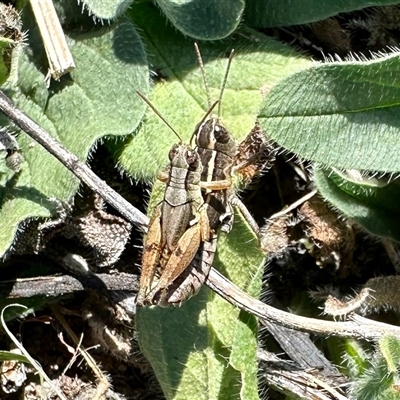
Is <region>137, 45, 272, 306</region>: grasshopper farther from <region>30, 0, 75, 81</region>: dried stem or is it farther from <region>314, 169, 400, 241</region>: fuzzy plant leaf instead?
<region>30, 0, 75, 81</region>: dried stem

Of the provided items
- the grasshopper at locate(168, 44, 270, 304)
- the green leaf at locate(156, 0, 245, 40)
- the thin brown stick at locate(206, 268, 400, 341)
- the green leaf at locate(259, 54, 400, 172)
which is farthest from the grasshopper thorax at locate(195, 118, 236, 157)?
the thin brown stick at locate(206, 268, 400, 341)

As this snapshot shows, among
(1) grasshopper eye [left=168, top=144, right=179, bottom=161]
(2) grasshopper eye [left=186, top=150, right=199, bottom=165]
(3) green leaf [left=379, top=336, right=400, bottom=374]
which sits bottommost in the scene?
(3) green leaf [left=379, top=336, right=400, bottom=374]

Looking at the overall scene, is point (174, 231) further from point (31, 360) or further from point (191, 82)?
point (31, 360)

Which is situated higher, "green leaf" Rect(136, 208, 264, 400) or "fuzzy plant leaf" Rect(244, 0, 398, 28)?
"fuzzy plant leaf" Rect(244, 0, 398, 28)

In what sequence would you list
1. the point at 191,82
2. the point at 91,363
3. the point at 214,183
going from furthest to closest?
the point at 91,363 → the point at 191,82 → the point at 214,183

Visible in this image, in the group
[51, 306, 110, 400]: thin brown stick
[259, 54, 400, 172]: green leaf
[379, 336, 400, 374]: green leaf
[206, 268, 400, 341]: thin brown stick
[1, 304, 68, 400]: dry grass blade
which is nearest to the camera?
[379, 336, 400, 374]: green leaf

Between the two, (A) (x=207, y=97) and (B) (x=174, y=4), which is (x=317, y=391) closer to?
(A) (x=207, y=97)

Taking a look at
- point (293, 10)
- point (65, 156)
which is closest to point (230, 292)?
point (65, 156)

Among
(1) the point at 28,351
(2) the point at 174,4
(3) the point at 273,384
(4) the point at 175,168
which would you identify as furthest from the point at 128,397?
(2) the point at 174,4
